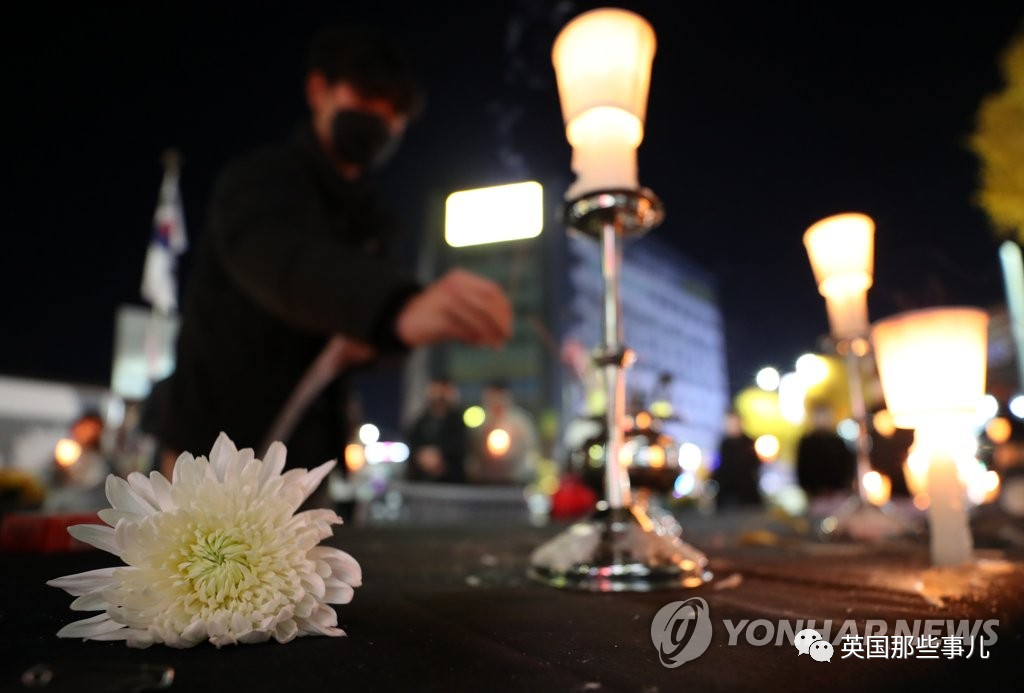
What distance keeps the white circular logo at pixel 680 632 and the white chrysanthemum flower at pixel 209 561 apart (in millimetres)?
299

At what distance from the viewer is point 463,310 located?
111 cm

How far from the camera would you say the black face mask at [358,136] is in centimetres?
172

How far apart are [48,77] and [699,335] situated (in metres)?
42.3

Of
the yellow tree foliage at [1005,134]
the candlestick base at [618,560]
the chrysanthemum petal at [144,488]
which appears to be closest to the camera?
the chrysanthemum petal at [144,488]

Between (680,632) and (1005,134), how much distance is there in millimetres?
4347

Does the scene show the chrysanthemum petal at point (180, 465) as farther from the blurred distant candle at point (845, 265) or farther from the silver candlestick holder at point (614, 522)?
the blurred distant candle at point (845, 265)

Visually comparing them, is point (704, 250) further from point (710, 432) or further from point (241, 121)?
point (710, 432)

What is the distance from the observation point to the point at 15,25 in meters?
8.93

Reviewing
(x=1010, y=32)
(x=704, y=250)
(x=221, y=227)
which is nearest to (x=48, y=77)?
(x=704, y=250)

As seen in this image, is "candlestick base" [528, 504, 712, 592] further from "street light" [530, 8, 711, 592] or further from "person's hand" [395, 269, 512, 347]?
"person's hand" [395, 269, 512, 347]

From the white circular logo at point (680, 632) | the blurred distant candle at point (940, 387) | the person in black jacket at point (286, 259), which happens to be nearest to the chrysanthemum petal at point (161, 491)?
the white circular logo at point (680, 632)

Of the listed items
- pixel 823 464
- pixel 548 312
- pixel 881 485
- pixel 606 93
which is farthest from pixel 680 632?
pixel 548 312

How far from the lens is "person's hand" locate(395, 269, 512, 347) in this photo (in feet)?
3.64

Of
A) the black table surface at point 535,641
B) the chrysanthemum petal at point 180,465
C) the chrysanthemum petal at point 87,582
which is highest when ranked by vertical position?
the chrysanthemum petal at point 180,465
